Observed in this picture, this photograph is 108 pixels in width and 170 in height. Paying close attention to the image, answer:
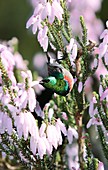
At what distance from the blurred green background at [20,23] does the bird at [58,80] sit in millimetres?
4403

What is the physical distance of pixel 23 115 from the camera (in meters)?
2.17

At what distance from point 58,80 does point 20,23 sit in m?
5.34

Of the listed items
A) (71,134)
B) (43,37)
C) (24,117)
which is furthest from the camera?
(71,134)

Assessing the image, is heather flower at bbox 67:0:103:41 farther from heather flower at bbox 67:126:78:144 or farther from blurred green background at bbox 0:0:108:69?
heather flower at bbox 67:126:78:144

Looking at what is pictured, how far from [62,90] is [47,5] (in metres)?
0.32

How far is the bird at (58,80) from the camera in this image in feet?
7.10

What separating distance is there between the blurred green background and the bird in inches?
173

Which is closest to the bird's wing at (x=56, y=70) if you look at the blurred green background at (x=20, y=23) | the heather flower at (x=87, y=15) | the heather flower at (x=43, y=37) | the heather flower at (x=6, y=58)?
the heather flower at (x=43, y=37)

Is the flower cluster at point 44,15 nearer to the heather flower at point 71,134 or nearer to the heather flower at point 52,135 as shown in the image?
the heather flower at point 52,135

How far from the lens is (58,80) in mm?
2170

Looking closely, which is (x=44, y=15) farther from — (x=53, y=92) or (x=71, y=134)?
(x=71, y=134)

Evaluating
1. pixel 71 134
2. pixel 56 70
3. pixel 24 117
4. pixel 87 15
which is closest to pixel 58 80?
pixel 56 70

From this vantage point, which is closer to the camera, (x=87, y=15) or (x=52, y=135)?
(x=52, y=135)

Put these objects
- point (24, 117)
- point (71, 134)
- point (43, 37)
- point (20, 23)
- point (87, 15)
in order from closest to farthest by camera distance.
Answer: point (24, 117)
point (43, 37)
point (71, 134)
point (87, 15)
point (20, 23)
